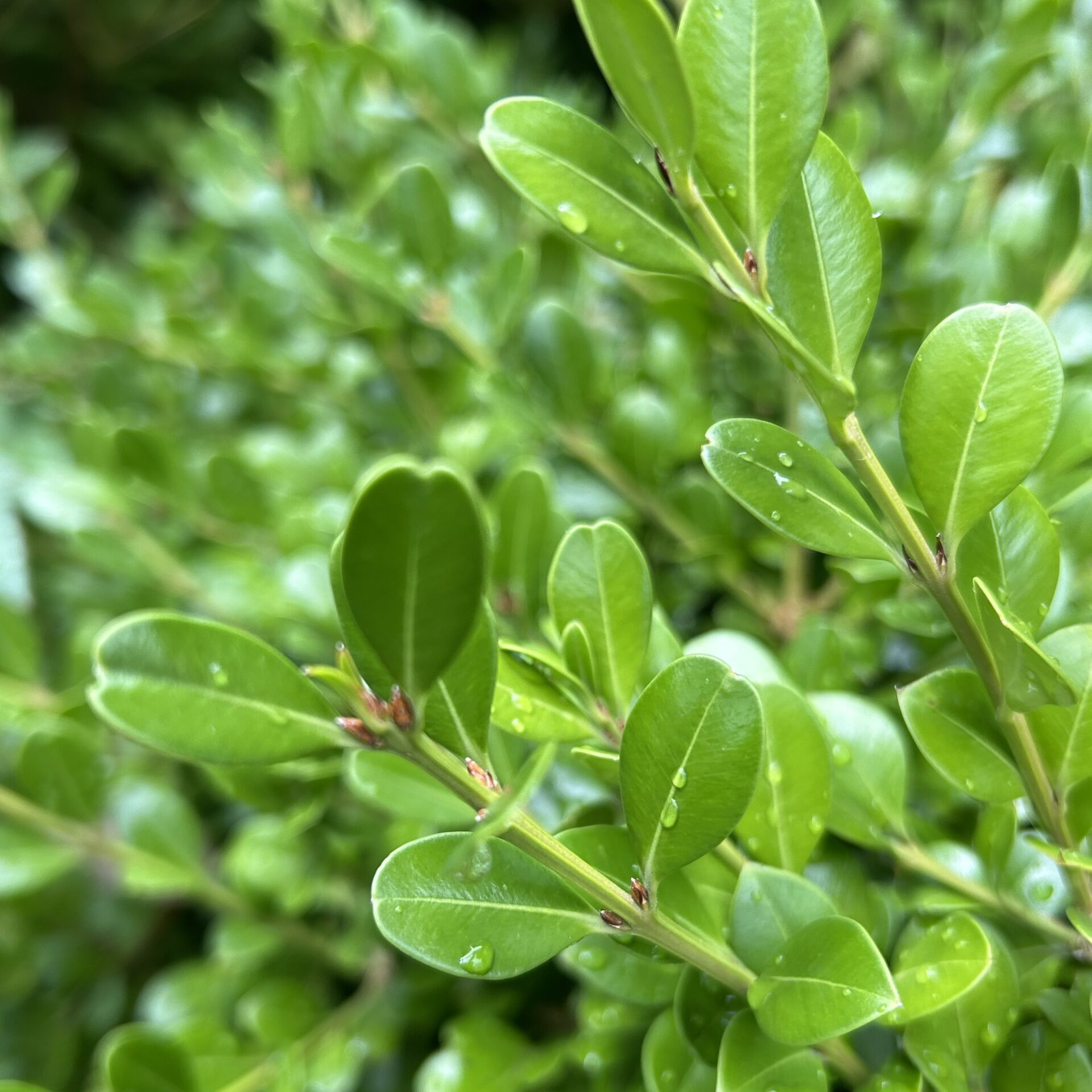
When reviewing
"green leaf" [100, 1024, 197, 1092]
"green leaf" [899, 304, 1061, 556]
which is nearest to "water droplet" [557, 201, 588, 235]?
"green leaf" [899, 304, 1061, 556]

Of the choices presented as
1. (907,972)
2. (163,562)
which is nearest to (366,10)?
(163,562)

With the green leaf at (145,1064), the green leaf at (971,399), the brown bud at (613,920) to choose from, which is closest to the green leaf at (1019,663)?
the green leaf at (971,399)

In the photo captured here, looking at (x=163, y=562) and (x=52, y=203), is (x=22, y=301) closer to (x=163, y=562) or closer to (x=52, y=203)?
(x=52, y=203)

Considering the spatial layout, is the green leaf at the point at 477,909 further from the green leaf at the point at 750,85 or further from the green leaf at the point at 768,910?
the green leaf at the point at 750,85

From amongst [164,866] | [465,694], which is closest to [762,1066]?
[465,694]

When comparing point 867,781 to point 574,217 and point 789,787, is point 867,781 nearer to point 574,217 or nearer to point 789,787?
point 789,787

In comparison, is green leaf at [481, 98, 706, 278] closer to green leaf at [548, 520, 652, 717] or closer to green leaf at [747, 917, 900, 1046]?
green leaf at [548, 520, 652, 717]
